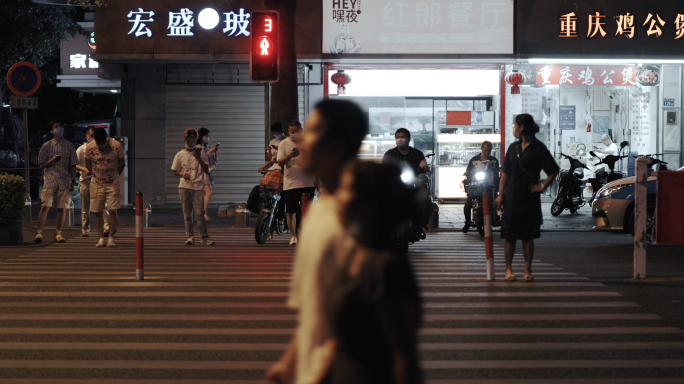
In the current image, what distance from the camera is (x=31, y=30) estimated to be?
32.7 m

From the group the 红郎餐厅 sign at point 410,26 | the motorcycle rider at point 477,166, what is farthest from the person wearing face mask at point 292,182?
the 红郎餐厅 sign at point 410,26

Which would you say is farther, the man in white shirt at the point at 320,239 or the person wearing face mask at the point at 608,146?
the person wearing face mask at the point at 608,146

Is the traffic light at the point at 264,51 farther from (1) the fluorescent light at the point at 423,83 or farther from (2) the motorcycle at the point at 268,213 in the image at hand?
(1) the fluorescent light at the point at 423,83

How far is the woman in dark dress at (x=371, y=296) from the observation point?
7.74ft

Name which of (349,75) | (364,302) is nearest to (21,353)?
(364,302)

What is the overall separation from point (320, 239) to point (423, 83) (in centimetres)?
1974

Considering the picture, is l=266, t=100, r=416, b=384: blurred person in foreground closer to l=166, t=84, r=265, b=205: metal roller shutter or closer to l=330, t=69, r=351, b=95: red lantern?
l=330, t=69, r=351, b=95: red lantern

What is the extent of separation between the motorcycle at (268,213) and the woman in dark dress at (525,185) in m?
4.97

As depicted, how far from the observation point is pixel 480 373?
218 inches

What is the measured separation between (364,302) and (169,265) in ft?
28.7

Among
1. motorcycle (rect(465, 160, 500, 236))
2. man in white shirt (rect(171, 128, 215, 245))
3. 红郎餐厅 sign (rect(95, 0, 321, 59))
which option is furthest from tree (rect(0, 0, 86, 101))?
motorcycle (rect(465, 160, 500, 236))

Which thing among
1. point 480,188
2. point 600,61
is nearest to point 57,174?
point 480,188

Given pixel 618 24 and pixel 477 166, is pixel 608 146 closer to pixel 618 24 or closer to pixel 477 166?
pixel 618 24

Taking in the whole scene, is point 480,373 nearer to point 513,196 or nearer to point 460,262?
point 513,196
